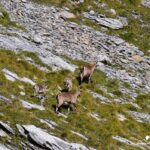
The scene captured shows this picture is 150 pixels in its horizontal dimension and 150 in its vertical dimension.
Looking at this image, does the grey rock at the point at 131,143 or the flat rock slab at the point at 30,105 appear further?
the grey rock at the point at 131,143

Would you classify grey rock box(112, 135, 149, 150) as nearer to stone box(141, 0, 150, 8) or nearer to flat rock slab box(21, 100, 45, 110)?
flat rock slab box(21, 100, 45, 110)

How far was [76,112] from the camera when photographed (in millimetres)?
26844

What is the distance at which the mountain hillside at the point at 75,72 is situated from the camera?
916 inches

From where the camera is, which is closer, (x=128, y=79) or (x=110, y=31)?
(x=128, y=79)

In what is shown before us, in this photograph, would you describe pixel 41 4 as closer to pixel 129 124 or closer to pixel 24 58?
pixel 24 58

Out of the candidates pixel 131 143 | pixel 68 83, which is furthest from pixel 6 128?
pixel 68 83

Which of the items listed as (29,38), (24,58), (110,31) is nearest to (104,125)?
(24,58)

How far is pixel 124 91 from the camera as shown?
3331 centimetres

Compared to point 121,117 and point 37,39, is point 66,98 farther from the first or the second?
point 37,39

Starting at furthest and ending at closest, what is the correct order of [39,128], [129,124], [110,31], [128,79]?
[110,31]
[128,79]
[129,124]
[39,128]

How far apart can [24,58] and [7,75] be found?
465cm

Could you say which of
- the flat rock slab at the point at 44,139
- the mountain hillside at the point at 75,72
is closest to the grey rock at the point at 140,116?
the mountain hillside at the point at 75,72

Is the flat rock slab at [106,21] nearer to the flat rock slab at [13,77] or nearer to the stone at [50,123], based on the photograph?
the flat rock slab at [13,77]

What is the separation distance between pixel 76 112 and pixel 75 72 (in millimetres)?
6610
